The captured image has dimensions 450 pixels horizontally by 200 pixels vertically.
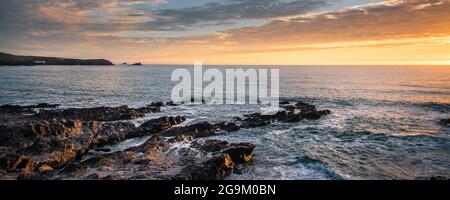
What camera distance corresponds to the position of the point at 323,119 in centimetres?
4244

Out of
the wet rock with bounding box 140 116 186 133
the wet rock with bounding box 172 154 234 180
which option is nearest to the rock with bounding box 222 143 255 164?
the wet rock with bounding box 172 154 234 180

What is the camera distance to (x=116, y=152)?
80.5 feet

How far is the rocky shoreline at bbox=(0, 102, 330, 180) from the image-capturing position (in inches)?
818

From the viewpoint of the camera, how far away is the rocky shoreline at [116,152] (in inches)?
818

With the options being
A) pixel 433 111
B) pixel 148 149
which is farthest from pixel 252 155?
pixel 433 111

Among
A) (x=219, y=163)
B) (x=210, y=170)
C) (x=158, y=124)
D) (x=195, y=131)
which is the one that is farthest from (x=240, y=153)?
(x=158, y=124)

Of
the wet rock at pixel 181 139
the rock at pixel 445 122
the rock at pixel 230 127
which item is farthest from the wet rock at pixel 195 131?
the rock at pixel 445 122

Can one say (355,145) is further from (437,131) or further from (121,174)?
(121,174)

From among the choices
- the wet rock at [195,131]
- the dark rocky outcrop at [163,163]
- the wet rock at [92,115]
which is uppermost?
the wet rock at [92,115]

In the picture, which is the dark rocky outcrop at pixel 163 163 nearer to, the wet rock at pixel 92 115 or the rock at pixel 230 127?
the rock at pixel 230 127

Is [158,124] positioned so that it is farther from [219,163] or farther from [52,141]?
[219,163]

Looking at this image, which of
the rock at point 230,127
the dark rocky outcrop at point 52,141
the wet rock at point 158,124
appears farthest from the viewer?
the rock at point 230,127

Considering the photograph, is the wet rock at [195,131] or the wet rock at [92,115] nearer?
the wet rock at [195,131]
